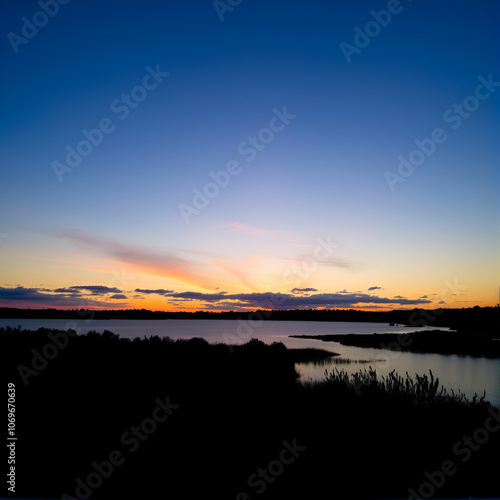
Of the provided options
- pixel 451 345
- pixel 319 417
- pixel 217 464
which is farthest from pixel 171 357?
pixel 451 345

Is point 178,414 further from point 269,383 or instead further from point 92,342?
point 92,342

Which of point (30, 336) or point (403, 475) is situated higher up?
point (30, 336)

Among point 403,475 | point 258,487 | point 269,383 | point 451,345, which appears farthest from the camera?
point 451,345

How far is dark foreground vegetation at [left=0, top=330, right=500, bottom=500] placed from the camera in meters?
8.02

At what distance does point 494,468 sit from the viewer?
378 inches

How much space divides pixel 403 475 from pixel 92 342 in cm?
1810

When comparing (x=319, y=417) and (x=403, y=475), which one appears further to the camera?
(x=319, y=417)

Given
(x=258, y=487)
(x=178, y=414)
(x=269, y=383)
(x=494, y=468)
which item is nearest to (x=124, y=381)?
(x=178, y=414)

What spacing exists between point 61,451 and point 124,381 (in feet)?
18.9

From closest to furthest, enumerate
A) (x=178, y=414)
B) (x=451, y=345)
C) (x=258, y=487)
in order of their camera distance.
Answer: (x=258, y=487)
(x=178, y=414)
(x=451, y=345)

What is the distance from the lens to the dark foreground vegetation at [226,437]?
316 inches

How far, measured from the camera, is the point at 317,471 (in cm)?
879

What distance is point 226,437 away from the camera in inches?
413

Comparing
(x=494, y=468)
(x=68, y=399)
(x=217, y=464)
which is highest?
(x=68, y=399)
